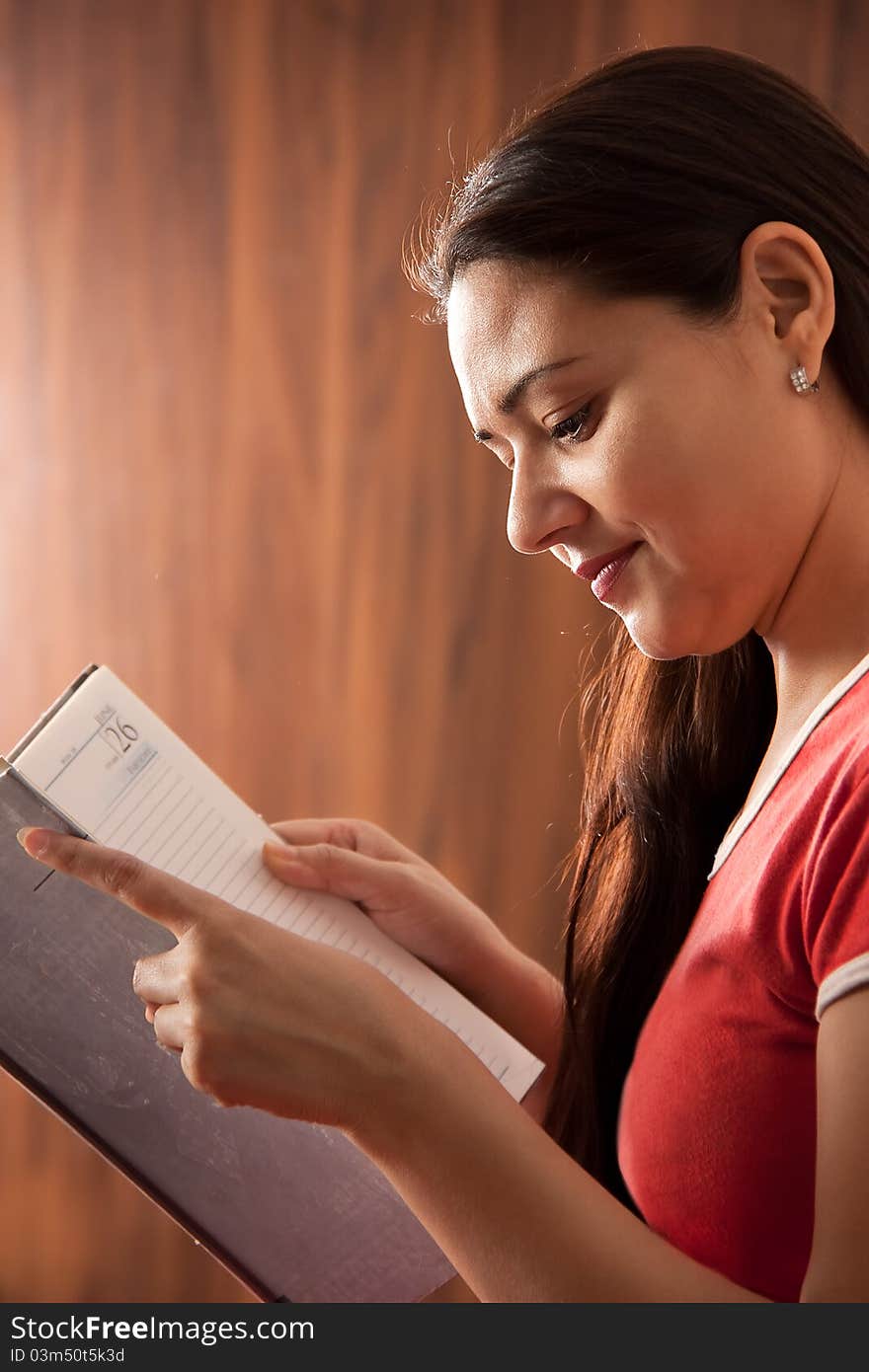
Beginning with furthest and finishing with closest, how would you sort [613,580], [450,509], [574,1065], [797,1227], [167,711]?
[167,711], [450,509], [574,1065], [613,580], [797,1227]

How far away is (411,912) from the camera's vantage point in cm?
88

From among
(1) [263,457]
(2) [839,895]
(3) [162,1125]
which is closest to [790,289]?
(2) [839,895]

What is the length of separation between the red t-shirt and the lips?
0.13 m

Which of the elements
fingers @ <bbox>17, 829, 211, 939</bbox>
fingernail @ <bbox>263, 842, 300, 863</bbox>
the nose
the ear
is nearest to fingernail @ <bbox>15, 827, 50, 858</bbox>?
fingers @ <bbox>17, 829, 211, 939</bbox>

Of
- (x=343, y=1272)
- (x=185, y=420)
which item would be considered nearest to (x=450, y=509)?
(x=185, y=420)

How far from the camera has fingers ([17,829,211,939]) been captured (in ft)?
1.96

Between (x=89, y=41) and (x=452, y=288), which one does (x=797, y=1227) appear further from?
(x=89, y=41)

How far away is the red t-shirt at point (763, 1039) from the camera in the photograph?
1.88 ft

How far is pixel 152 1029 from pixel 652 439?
406mm

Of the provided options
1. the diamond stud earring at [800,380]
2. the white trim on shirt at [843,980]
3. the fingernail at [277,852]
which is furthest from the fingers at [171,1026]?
the diamond stud earring at [800,380]

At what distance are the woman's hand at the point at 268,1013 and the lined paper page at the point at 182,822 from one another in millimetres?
70

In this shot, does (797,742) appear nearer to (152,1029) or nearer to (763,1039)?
(763,1039)

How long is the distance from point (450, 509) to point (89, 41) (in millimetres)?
738

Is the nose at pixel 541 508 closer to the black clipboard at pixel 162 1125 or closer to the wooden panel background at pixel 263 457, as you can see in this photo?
the black clipboard at pixel 162 1125
